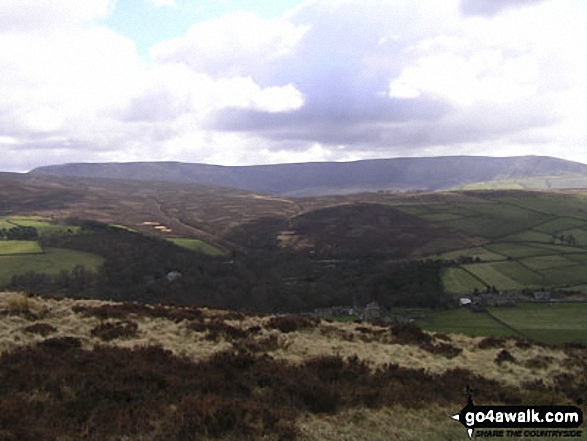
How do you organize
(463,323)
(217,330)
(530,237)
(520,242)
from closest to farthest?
(217,330) → (463,323) → (520,242) → (530,237)

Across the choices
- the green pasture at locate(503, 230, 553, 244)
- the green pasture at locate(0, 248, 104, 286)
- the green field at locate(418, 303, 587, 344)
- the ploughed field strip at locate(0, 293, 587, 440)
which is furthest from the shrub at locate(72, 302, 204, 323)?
the green pasture at locate(503, 230, 553, 244)

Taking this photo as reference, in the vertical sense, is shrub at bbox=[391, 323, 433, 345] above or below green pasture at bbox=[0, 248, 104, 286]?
above

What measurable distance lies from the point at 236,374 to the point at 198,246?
123087mm

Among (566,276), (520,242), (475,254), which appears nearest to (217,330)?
(566,276)

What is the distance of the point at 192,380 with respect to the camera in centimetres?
1423

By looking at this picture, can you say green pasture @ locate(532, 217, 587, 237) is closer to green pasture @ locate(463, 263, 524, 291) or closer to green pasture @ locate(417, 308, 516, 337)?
green pasture @ locate(463, 263, 524, 291)

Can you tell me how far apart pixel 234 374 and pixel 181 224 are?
171923 millimetres

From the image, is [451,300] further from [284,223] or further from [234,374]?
[284,223]

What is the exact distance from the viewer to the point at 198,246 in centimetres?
13575

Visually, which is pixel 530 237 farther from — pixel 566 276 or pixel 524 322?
pixel 524 322

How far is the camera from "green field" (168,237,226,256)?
132375mm

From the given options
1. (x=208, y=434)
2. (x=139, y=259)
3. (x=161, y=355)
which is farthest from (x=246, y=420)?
(x=139, y=259)

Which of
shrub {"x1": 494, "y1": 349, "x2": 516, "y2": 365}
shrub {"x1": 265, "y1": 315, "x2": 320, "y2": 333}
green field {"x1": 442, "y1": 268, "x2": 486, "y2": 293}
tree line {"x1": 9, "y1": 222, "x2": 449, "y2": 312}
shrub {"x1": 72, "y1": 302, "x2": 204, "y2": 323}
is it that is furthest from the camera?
tree line {"x1": 9, "y1": 222, "x2": 449, "y2": 312}

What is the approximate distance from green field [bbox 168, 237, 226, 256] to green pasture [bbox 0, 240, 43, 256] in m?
37.6
